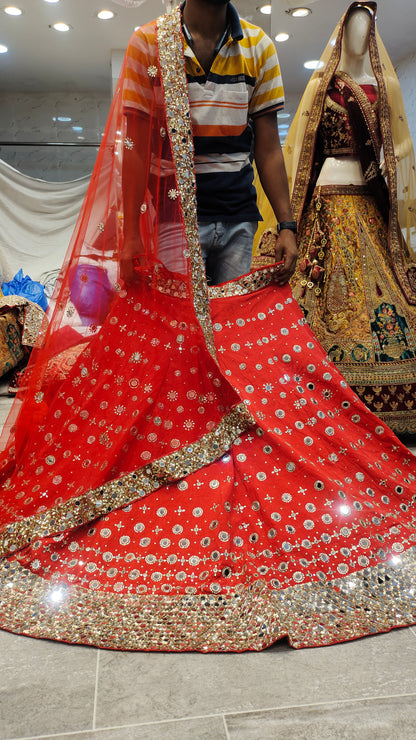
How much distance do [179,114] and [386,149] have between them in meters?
1.58

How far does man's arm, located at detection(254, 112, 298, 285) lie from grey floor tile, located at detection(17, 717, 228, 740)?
1232mm

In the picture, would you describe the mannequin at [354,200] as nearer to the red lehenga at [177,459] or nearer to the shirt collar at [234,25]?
the red lehenga at [177,459]

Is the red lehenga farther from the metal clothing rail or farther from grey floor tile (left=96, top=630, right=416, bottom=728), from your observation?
the metal clothing rail

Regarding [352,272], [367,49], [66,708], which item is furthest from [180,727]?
[367,49]

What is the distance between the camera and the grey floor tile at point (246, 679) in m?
1.02

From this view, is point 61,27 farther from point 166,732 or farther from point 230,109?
point 166,732

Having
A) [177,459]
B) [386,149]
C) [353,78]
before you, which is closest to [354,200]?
[386,149]

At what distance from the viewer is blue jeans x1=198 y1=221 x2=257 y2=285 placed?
5.77ft

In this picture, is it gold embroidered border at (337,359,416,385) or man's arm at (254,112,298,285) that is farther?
gold embroidered border at (337,359,416,385)

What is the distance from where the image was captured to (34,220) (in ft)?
24.6

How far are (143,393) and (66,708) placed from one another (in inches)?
30.7

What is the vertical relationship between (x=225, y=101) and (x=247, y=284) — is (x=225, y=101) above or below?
above

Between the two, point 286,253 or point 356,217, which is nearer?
point 286,253

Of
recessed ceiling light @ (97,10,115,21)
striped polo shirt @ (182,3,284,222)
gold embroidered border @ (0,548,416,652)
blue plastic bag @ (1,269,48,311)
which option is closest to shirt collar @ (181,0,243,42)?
striped polo shirt @ (182,3,284,222)
